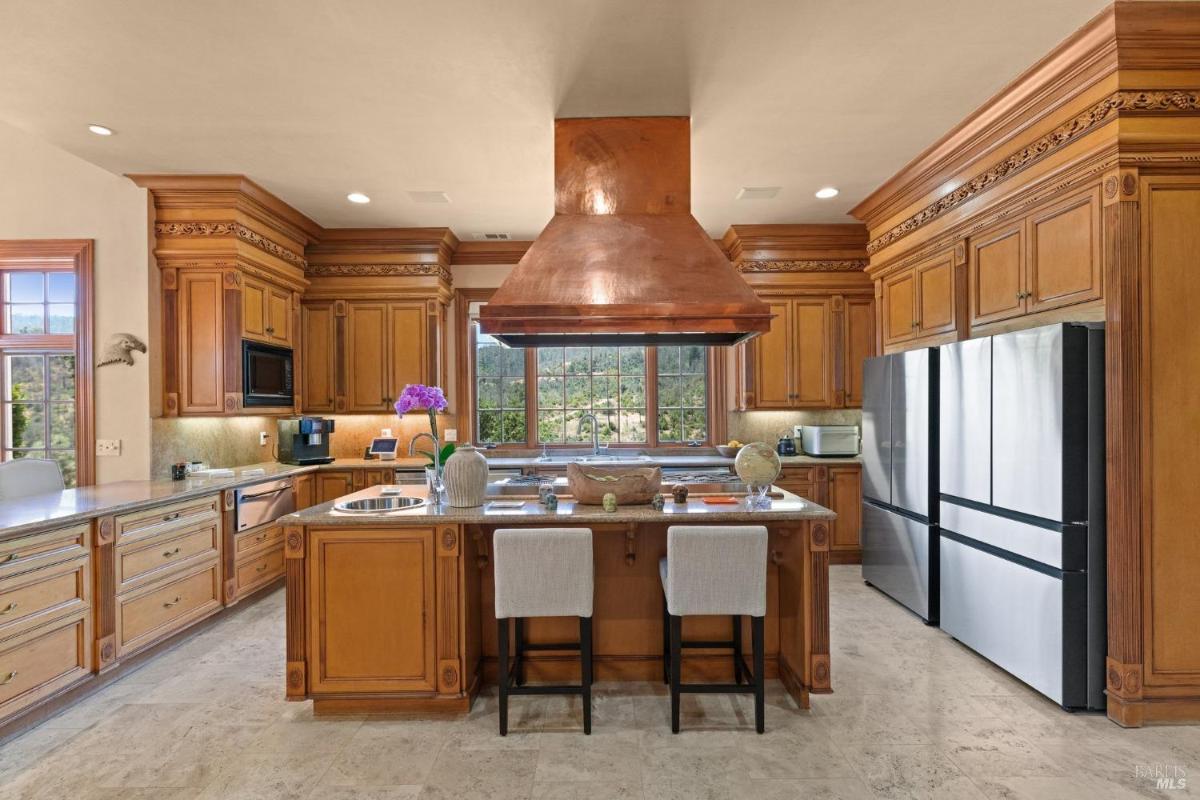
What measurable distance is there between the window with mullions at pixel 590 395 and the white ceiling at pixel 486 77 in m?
2.10

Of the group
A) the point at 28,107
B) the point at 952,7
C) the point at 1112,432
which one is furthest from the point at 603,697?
the point at 28,107

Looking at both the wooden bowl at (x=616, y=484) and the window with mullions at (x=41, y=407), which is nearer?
the wooden bowl at (x=616, y=484)

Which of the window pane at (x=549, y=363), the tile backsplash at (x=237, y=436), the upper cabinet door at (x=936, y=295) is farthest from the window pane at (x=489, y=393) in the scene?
the upper cabinet door at (x=936, y=295)

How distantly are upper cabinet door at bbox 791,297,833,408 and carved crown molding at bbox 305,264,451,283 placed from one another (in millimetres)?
3287

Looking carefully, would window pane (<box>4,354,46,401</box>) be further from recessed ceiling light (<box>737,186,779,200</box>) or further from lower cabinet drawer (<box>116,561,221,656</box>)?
recessed ceiling light (<box>737,186,779,200</box>)

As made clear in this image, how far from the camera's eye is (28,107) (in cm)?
295

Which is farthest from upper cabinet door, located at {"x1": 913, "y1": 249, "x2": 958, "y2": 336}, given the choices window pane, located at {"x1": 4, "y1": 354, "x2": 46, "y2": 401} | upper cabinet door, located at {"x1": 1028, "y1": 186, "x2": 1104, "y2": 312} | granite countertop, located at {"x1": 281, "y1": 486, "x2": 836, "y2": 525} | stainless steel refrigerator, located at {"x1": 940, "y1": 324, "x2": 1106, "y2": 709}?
window pane, located at {"x1": 4, "y1": 354, "x2": 46, "y2": 401}

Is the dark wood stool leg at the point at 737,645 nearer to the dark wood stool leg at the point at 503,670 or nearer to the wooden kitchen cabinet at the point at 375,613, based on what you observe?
the dark wood stool leg at the point at 503,670

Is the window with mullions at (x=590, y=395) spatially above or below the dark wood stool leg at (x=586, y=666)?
above

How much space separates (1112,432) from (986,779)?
4.81 ft

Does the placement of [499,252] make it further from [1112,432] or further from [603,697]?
[1112,432]

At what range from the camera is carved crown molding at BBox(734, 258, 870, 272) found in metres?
5.21

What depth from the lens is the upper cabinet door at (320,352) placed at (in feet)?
17.2

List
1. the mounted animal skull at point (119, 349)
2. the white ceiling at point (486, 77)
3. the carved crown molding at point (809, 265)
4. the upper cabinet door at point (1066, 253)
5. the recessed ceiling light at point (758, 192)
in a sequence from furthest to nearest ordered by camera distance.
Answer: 1. the carved crown molding at point (809, 265)
2. the recessed ceiling light at point (758, 192)
3. the mounted animal skull at point (119, 349)
4. the upper cabinet door at point (1066, 253)
5. the white ceiling at point (486, 77)
